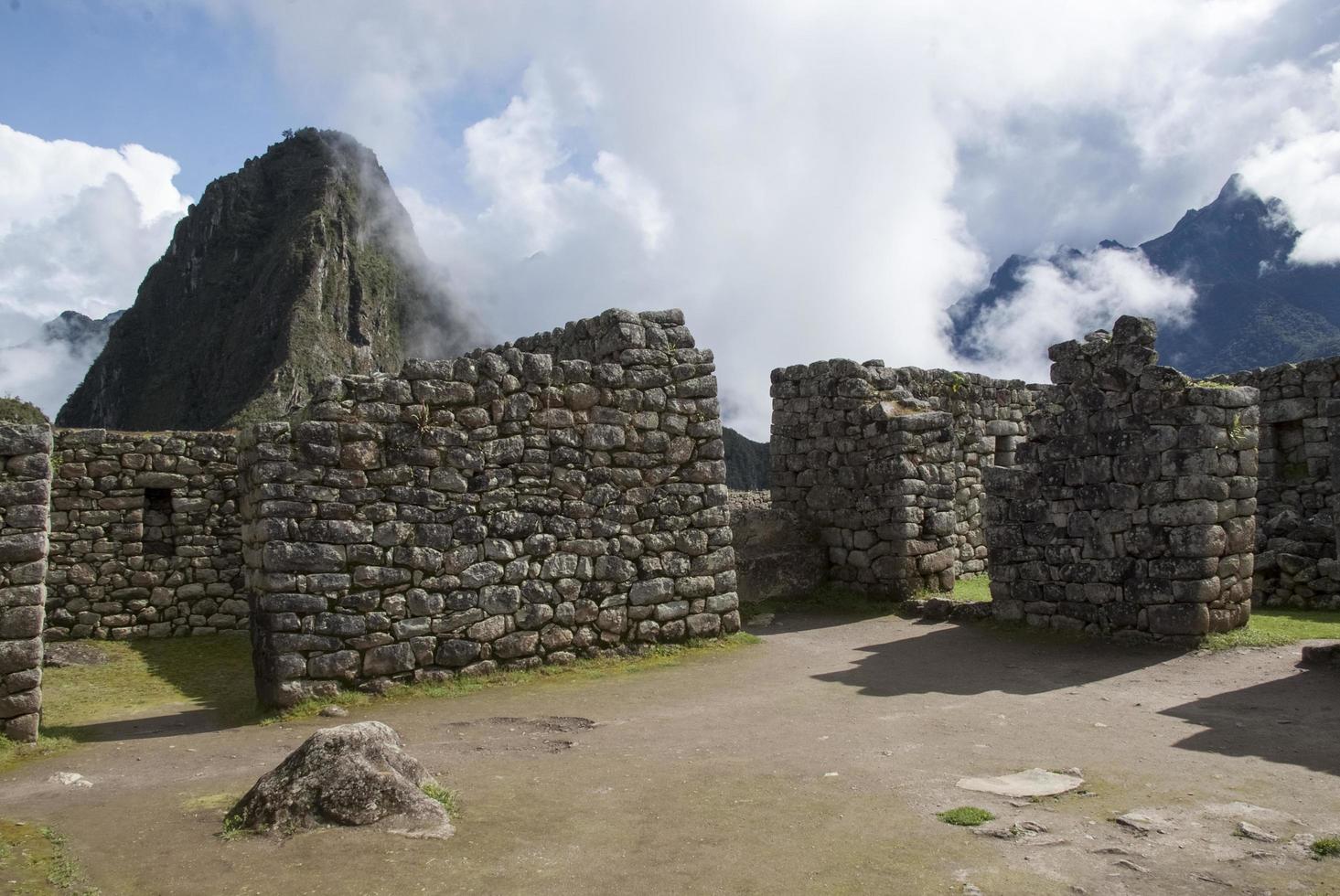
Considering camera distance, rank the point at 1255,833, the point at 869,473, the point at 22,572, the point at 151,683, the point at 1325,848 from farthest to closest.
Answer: the point at 869,473 → the point at 151,683 → the point at 22,572 → the point at 1255,833 → the point at 1325,848

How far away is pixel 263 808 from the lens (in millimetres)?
5664

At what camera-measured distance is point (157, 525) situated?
50.7 ft

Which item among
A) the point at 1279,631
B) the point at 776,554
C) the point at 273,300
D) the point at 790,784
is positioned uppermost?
the point at 273,300

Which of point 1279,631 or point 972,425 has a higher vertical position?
point 972,425

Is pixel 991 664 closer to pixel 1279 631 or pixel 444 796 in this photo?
pixel 1279 631

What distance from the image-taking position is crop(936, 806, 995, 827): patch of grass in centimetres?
566

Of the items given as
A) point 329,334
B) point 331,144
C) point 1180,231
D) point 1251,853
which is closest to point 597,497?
point 1251,853

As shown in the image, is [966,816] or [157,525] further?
[157,525]

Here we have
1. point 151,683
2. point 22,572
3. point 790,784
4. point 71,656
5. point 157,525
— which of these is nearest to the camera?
point 790,784

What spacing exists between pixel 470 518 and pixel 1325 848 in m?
7.91

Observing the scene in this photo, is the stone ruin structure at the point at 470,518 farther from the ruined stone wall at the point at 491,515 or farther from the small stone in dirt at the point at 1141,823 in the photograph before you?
the small stone in dirt at the point at 1141,823

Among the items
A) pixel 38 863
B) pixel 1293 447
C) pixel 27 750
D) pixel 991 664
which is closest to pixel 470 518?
pixel 27 750

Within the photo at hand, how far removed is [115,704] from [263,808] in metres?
6.36

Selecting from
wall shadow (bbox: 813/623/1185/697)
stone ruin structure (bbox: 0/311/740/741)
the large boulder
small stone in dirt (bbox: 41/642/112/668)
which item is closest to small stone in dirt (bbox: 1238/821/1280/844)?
wall shadow (bbox: 813/623/1185/697)
